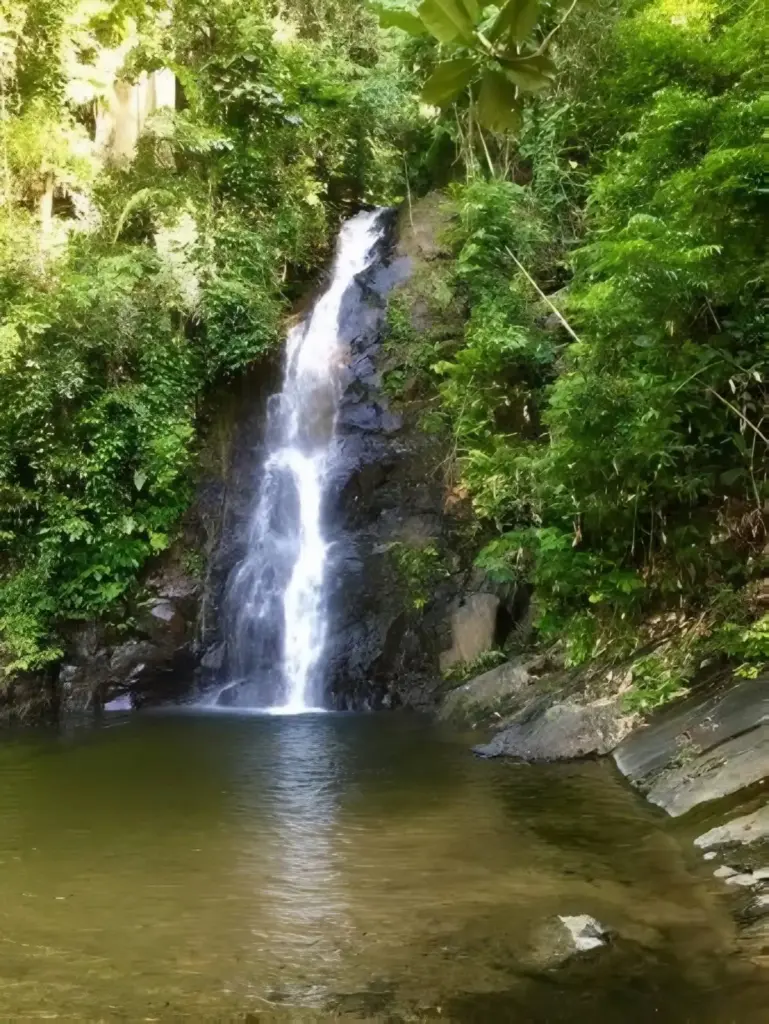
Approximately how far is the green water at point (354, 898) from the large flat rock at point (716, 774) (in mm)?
180

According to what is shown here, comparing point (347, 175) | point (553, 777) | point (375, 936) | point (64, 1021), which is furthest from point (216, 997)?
point (347, 175)

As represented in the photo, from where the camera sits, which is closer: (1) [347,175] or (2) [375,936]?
(2) [375,936]

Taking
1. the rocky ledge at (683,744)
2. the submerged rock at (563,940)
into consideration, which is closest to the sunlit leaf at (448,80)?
the submerged rock at (563,940)

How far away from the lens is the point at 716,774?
549cm

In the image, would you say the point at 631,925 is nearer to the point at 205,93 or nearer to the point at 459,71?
the point at 459,71

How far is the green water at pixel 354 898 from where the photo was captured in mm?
3256

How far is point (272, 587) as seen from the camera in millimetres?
13156

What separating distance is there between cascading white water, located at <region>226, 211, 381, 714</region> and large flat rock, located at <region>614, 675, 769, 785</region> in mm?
5820

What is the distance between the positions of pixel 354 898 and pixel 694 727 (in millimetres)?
3029

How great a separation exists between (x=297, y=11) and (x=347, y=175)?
4234 mm

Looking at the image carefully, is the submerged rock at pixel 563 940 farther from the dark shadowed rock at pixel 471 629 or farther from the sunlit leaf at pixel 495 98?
the dark shadowed rock at pixel 471 629

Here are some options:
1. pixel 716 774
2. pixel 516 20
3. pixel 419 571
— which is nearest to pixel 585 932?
pixel 716 774

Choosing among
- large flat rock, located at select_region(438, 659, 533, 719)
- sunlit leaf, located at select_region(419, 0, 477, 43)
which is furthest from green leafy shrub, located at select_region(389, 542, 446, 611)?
sunlit leaf, located at select_region(419, 0, 477, 43)

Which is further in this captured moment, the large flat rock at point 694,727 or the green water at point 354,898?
the large flat rock at point 694,727
